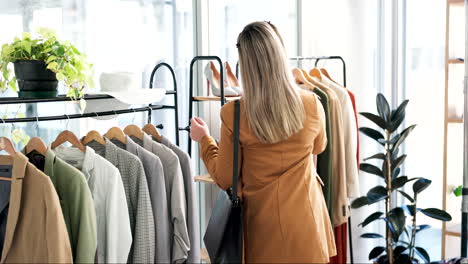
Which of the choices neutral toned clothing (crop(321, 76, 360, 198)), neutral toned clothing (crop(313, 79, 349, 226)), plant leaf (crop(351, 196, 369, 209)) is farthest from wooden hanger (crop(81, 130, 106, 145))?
plant leaf (crop(351, 196, 369, 209))

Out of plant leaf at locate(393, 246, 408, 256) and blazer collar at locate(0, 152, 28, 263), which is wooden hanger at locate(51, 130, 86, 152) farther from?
plant leaf at locate(393, 246, 408, 256)

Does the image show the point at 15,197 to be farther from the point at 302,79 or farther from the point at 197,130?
the point at 302,79

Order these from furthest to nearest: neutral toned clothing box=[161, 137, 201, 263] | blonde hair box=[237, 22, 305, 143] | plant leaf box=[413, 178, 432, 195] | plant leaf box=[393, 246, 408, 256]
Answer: plant leaf box=[393, 246, 408, 256]
plant leaf box=[413, 178, 432, 195]
neutral toned clothing box=[161, 137, 201, 263]
blonde hair box=[237, 22, 305, 143]

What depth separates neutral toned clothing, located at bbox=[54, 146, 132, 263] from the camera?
2.22 meters

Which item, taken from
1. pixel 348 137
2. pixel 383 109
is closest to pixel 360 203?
pixel 348 137

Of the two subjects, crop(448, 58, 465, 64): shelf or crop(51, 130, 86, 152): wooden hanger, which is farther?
crop(448, 58, 465, 64): shelf

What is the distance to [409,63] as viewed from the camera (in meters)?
4.53

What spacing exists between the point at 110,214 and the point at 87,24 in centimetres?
105

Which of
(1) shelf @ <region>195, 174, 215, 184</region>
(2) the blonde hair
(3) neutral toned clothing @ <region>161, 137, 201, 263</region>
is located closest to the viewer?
(2) the blonde hair

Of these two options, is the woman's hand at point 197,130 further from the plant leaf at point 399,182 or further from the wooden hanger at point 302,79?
the plant leaf at point 399,182

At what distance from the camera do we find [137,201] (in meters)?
2.36

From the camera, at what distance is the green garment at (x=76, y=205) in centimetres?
212

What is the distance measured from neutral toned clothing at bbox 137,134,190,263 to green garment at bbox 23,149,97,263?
14.4 inches

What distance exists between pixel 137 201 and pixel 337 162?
4.77 ft
